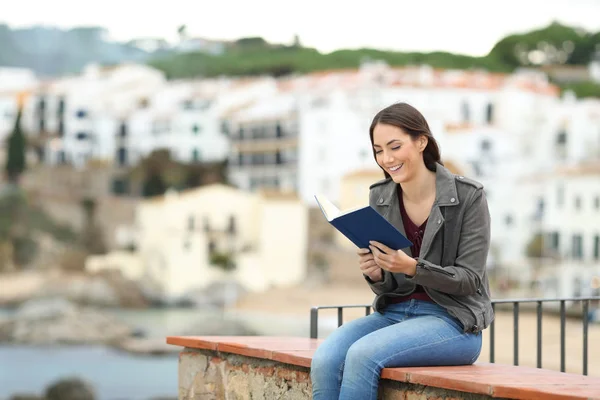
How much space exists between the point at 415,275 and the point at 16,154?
3323 cm

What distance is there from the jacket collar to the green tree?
106 ft

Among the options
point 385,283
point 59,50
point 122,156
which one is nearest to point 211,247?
point 122,156

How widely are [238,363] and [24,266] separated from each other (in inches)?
1238

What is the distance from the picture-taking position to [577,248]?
29.3 meters

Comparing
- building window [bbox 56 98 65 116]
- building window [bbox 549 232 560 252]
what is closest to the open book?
building window [bbox 549 232 560 252]

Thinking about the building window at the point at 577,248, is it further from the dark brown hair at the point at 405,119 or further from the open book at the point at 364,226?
the open book at the point at 364,226

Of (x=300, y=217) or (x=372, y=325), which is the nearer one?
(x=372, y=325)

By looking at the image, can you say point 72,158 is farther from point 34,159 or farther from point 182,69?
point 182,69

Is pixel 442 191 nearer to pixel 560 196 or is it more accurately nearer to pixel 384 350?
pixel 384 350

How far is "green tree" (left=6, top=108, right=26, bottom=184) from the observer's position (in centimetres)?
3369

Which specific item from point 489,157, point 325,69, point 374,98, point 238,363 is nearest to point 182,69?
point 325,69

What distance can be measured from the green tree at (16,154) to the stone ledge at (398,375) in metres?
31.6

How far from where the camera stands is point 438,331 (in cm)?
239

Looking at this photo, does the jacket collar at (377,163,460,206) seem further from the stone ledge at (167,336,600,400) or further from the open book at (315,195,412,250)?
the stone ledge at (167,336,600,400)
